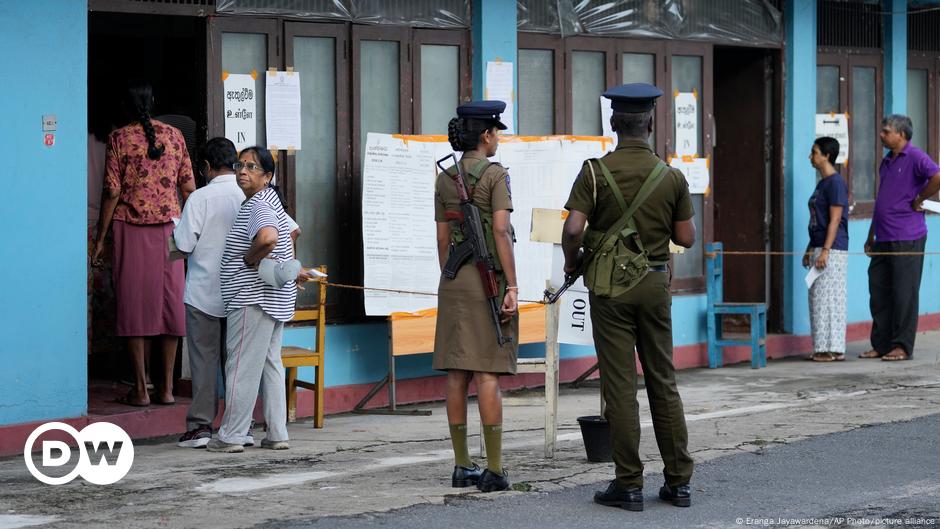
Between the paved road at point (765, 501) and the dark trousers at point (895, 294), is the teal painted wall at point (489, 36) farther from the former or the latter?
the dark trousers at point (895, 294)

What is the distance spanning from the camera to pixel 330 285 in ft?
33.9

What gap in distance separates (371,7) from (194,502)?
15.8 feet

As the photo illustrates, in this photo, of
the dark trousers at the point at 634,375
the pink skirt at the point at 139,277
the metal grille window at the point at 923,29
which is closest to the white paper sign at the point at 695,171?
the metal grille window at the point at 923,29

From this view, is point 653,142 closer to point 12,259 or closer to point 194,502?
point 12,259

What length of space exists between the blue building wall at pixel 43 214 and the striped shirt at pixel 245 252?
1109mm

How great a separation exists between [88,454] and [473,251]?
114 inches

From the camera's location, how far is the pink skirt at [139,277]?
9836 mm

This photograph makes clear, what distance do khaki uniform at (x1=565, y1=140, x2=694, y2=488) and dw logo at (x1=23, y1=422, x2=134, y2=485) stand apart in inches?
106

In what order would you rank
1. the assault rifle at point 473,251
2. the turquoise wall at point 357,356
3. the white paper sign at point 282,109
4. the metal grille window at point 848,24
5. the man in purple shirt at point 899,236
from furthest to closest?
the metal grille window at point 848,24, the man in purple shirt at point 899,236, the turquoise wall at point 357,356, the white paper sign at point 282,109, the assault rifle at point 473,251

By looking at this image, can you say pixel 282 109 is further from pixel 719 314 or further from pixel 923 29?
pixel 923 29

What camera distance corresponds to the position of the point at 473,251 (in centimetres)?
742

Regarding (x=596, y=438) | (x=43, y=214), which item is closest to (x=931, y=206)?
(x=596, y=438)

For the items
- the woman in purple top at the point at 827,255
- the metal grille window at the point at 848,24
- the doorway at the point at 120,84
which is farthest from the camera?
the metal grille window at the point at 848,24

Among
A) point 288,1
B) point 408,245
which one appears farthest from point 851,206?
point 288,1
